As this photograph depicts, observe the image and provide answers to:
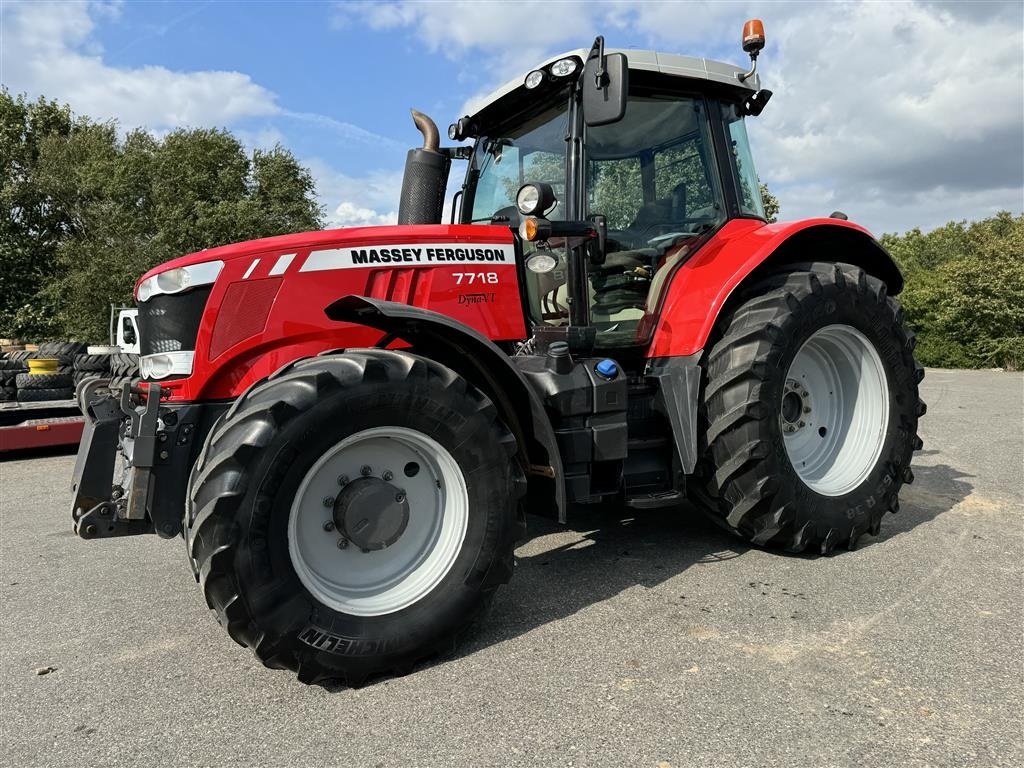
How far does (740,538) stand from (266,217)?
19.3m

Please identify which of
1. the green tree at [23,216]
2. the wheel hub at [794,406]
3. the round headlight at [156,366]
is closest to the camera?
the round headlight at [156,366]

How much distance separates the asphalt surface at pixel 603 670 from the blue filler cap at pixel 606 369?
961 millimetres

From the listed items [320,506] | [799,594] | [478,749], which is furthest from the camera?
[799,594]

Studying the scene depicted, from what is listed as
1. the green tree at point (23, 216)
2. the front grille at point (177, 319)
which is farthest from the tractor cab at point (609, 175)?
the green tree at point (23, 216)

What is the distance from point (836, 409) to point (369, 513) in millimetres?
2877

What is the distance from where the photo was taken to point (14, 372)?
8453mm

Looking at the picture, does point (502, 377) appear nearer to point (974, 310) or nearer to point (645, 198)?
point (645, 198)

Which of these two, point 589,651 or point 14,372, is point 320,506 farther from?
point 14,372

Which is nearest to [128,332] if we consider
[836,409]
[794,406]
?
[794,406]

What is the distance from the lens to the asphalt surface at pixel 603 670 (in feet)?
7.22

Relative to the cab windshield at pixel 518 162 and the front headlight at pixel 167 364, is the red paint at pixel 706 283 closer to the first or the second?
the cab windshield at pixel 518 162

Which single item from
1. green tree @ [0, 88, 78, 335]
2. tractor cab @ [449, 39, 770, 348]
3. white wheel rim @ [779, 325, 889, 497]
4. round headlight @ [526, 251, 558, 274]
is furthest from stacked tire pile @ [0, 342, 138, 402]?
green tree @ [0, 88, 78, 335]

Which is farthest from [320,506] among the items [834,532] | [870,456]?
[870,456]

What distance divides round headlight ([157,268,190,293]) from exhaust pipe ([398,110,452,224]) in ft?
4.92
